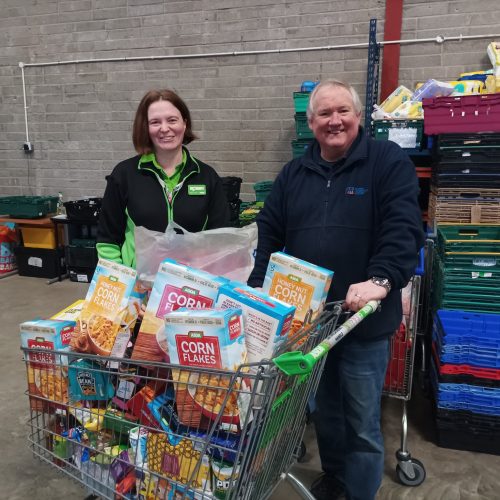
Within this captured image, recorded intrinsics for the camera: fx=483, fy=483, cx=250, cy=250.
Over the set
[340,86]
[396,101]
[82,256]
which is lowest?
[82,256]

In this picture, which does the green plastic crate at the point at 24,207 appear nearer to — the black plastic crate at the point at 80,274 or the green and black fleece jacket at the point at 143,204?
the black plastic crate at the point at 80,274

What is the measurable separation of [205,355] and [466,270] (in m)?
1.98

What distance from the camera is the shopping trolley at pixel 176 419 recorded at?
1160mm

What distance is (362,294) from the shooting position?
136cm

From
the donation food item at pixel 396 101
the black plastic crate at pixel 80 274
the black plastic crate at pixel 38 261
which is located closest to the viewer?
the donation food item at pixel 396 101

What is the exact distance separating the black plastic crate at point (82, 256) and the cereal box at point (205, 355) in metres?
4.29

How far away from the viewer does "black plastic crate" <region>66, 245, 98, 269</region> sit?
5.27 m

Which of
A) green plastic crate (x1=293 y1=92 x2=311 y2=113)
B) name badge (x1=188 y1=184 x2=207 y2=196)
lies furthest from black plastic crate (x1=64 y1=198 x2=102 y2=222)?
name badge (x1=188 y1=184 x2=207 y2=196)

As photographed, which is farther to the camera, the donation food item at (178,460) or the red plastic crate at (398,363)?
the red plastic crate at (398,363)

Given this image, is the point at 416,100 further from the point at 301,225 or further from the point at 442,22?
the point at 301,225

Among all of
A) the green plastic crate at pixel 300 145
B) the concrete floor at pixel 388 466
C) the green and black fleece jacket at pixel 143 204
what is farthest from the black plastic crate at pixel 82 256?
the green and black fleece jacket at pixel 143 204

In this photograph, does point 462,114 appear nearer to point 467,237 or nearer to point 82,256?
point 467,237

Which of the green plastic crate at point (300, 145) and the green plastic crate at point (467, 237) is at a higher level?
the green plastic crate at point (300, 145)

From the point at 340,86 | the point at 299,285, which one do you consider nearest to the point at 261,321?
the point at 299,285
